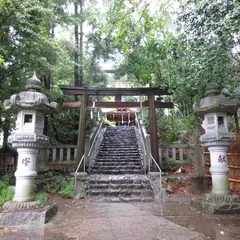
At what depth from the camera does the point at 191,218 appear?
15.9 feet

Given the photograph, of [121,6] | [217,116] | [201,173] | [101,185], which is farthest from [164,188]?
[121,6]

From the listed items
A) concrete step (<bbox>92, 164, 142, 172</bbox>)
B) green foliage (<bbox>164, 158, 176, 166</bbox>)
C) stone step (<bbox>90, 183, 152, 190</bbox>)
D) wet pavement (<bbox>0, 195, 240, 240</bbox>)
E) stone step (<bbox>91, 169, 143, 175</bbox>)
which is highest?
green foliage (<bbox>164, 158, 176, 166</bbox>)

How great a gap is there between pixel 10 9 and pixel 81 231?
624cm

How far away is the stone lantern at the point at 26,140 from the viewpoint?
4949 mm

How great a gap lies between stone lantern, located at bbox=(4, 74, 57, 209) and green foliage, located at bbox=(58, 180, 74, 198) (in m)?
2.24

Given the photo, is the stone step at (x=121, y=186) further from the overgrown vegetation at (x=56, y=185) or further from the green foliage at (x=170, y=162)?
the green foliage at (x=170, y=162)

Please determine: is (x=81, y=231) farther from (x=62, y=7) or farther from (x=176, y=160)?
(x=62, y=7)

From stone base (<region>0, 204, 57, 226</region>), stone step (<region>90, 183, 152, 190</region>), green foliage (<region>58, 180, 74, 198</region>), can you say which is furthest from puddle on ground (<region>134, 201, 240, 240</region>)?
stone base (<region>0, 204, 57, 226</region>)

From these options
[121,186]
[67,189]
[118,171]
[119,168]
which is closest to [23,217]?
[67,189]

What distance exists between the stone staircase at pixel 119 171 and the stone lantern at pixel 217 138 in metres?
2.41

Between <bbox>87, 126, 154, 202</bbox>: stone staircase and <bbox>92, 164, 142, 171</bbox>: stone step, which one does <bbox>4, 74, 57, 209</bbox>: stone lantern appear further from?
<bbox>92, 164, 142, 171</bbox>: stone step

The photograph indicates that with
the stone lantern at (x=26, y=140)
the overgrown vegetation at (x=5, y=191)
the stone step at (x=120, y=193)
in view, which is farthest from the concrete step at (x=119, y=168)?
the stone lantern at (x=26, y=140)

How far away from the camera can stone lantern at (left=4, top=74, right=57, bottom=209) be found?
495 cm

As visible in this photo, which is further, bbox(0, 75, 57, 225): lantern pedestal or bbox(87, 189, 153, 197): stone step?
bbox(87, 189, 153, 197): stone step
